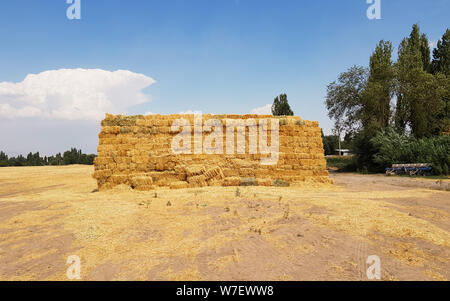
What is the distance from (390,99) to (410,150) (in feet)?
23.6

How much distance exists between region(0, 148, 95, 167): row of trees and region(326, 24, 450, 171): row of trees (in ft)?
126

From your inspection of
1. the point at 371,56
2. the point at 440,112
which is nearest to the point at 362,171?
the point at 440,112

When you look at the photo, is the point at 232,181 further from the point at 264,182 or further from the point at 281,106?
the point at 281,106

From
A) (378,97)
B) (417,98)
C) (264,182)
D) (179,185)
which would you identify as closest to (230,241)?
(179,185)

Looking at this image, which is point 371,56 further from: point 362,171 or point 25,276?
point 25,276

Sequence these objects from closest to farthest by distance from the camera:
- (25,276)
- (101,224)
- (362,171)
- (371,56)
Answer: (25,276)
(101,224)
(362,171)
(371,56)

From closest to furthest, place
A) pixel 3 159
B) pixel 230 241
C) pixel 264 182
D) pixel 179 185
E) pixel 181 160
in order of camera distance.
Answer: pixel 230 241 → pixel 179 185 → pixel 264 182 → pixel 181 160 → pixel 3 159

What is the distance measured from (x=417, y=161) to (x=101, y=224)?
1904 cm

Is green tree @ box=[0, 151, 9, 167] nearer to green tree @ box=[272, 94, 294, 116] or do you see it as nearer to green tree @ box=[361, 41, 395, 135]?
green tree @ box=[272, 94, 294, 116]

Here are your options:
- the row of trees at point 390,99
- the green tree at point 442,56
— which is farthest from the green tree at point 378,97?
the green tree at point 442,56

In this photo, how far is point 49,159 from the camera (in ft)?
130

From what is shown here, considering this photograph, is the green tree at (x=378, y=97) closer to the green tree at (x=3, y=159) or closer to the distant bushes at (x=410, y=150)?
the distant bushes at (x=410, y=150)

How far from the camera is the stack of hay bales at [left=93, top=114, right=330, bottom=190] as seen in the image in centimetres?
904

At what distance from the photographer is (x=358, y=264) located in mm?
2672
